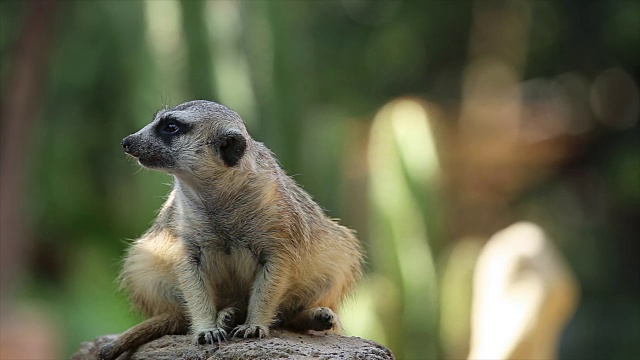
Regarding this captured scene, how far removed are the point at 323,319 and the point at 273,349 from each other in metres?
0.32

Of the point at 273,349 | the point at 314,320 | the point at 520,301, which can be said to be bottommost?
the point at 273,349

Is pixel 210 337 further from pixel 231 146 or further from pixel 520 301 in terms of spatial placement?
pixel 520 301

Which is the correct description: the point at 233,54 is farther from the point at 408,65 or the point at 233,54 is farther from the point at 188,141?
the point at 408,65

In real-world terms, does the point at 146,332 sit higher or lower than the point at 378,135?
lower

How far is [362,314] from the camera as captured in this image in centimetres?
562

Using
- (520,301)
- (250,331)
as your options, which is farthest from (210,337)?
(520,301)

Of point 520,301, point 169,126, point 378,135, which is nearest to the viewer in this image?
point 169,126

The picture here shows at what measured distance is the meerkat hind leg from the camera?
9.27 ft

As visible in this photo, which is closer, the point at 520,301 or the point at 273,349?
the point at 273,349

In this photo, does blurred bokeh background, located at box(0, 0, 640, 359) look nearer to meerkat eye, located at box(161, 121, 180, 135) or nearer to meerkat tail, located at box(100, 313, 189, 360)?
meerkat tail, located at box(100, 313, 189, 360)

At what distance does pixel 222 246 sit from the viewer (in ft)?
9.25

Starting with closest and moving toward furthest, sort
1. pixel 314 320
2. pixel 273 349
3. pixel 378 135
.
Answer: pixel 273 349 → pixel 314 320 → pixel 378 135

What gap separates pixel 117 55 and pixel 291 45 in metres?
3.84

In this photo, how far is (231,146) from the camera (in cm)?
278
